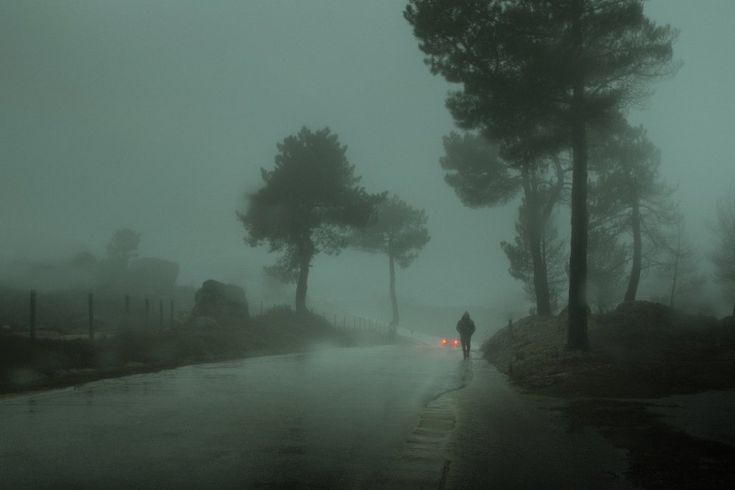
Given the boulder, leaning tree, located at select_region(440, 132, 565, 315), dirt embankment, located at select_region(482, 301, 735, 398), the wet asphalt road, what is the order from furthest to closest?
the boulder, leaning tree, located at select_region(440, 132, 565, 315), dirt embankment, located at select_region(482, 301, 735, 398), the wet asphalt road

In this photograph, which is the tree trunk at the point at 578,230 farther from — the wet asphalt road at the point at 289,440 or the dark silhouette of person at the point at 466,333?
the dark silhouette of person at the point at 466,333

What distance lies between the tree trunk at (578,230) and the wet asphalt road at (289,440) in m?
4.20

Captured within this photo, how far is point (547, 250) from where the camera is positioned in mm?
47812

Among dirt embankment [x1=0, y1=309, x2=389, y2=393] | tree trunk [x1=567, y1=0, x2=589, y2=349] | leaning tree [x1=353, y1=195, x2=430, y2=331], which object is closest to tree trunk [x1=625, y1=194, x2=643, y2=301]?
tree trunk [x1=567, y1=0, x2=589, y2=349]

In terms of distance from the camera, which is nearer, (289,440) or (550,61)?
(289,440)

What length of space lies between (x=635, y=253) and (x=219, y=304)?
2038cm

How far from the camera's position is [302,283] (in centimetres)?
5134

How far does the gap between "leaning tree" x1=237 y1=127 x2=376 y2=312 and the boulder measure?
7170 mm

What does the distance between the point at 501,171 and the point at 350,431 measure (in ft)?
82.0

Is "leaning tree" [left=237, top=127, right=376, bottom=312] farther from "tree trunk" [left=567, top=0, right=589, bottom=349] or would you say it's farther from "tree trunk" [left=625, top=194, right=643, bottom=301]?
"tree trunk" [left=567, top=0, right=589, bottom=349]

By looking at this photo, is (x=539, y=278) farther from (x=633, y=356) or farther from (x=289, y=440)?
(x=289, y=440)

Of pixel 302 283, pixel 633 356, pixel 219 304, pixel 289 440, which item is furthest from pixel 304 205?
pixel 289 440

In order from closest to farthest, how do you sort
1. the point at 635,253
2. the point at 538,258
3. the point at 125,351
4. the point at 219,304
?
the point at 125,351
the point at 538,258
the point at 635,253
the point at 219,304

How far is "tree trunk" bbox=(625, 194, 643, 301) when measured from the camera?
35.1 meters
